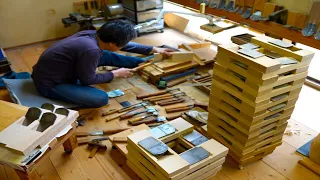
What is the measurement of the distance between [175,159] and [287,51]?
0.95 metres

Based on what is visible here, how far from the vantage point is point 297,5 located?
7.48 ft

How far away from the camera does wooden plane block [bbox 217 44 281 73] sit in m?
1.53

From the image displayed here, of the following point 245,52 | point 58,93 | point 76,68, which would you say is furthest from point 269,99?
point 58,93

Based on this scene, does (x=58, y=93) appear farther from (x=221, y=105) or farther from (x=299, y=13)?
(x=299, y=13)

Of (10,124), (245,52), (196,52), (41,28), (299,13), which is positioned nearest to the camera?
(245,52)

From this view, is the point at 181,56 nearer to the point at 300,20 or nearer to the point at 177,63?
the point at 177,63

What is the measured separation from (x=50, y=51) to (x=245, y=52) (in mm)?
1582

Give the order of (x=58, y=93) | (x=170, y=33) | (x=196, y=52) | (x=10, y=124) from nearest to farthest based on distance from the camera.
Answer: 1. (x=10, y=124)
2. (x=58, y=93)
3. (x=196, y=52)
4. (x=170, y=33)

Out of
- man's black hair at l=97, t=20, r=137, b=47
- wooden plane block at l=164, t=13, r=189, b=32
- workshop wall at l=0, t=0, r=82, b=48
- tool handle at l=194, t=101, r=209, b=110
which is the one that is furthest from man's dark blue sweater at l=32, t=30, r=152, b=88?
wooden plane block at l=164, t=13, r=189, b=32

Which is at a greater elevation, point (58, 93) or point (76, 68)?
point (76, 68)

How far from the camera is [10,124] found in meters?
1.83

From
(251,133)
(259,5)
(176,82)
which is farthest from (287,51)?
(176,82)

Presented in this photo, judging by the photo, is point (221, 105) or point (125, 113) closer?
point (221, 105)

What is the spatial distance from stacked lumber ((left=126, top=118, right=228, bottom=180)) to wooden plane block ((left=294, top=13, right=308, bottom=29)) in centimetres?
124
